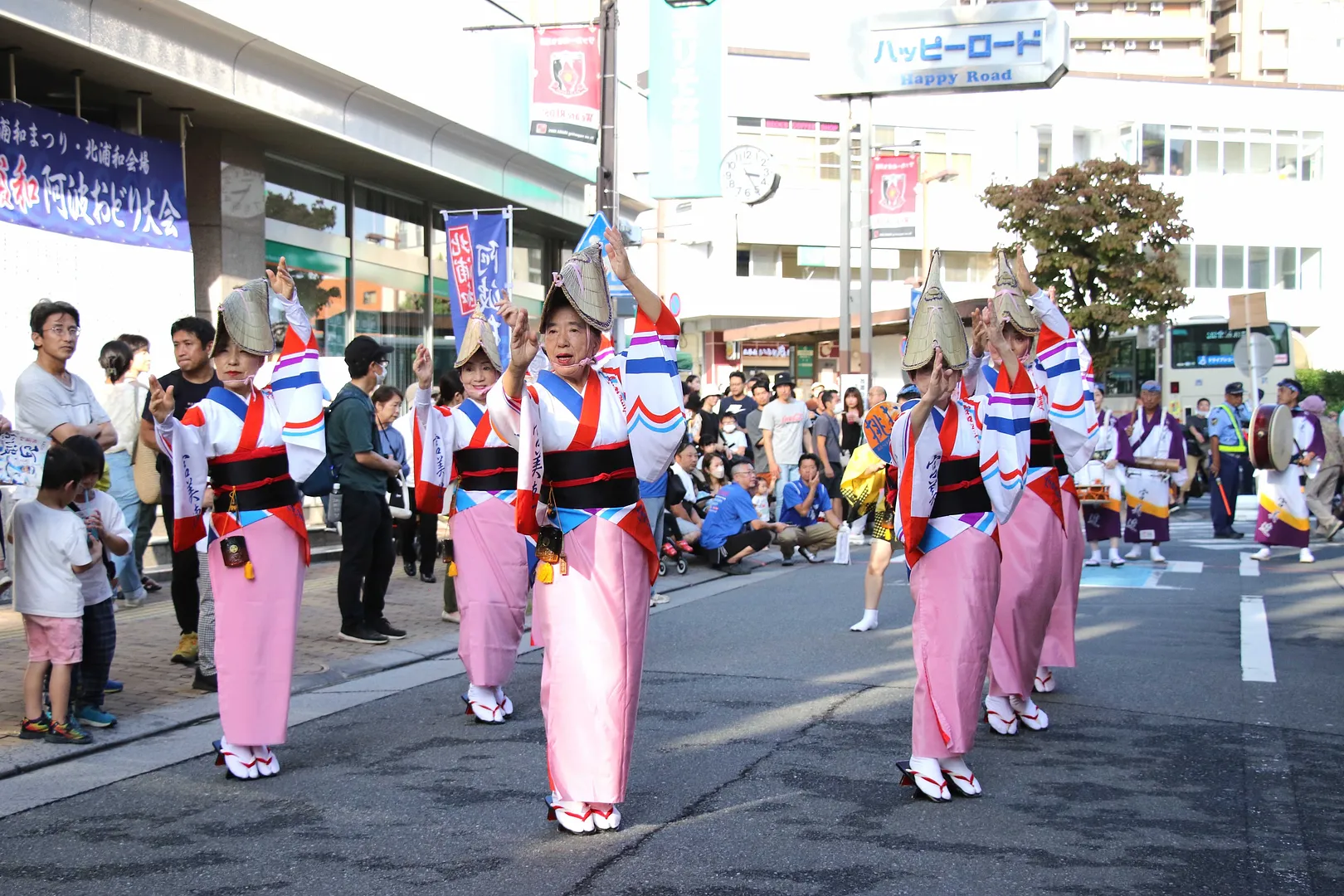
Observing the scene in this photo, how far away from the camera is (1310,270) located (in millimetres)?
47250

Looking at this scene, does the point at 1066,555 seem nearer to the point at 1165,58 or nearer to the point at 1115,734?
the point at 1115,734

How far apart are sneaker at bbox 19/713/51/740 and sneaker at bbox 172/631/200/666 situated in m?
1.76

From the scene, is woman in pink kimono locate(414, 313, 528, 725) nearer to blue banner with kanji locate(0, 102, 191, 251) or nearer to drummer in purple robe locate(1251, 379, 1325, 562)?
blue banner with kanji locate(0, 102, 191, 251)

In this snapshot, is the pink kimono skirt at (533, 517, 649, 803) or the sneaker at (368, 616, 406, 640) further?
the sneaker at (368, 616, 406, 640)

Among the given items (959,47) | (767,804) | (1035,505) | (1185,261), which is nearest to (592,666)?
(767,804)

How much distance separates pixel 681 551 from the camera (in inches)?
537

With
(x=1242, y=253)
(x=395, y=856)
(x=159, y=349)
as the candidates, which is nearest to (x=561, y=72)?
(x=159, y=349)

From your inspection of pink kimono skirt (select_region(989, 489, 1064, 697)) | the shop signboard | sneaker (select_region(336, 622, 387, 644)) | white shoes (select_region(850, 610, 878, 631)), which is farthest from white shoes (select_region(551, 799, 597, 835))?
the shop signboard

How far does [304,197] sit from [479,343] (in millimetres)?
10208

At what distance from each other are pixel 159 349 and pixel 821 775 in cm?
1001

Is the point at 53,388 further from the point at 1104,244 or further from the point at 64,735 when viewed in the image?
the point at 1104,244

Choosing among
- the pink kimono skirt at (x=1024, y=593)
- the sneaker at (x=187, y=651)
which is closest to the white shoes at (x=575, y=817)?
the pink kimono skirt at (x=1024, y=593)

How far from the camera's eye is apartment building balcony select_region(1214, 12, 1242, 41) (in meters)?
58.8

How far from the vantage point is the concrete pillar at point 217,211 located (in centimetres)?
1462
